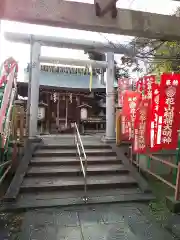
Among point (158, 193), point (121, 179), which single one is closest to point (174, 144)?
point (158, 193)

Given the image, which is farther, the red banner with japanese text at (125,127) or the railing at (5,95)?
the red banner with japanese text at (125,127)

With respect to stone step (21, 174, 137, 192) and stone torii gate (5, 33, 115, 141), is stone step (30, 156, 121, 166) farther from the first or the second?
stone torii gate (5, 33, 115, 141)

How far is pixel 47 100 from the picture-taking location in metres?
17.4

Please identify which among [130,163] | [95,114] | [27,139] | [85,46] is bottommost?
[130,163]

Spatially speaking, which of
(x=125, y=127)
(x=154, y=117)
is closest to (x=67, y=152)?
(x=125, y=127)

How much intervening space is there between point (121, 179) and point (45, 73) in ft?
44.7

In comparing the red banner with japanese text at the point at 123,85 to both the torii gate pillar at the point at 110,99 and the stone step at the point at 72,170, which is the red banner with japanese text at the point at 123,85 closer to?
the torii gate pillar at the point at 110,99

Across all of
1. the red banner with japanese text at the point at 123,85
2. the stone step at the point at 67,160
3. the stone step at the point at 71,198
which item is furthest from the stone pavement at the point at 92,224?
the red banner with japanese text at the point at 123,85

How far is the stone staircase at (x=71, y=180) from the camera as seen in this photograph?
624cm

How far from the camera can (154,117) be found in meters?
6.76

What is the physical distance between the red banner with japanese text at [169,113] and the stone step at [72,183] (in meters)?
1.91

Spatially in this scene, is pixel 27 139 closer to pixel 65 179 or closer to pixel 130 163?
pixel 65 179

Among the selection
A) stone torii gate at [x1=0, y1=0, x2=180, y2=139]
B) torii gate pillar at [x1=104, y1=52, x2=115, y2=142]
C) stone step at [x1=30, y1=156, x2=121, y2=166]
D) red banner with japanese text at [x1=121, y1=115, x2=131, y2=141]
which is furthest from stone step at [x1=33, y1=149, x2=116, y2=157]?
stone torii gate at [x1=0, y1=0, x2=180, y2=139]

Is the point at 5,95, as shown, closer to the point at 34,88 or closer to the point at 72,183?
the point at 72,183
